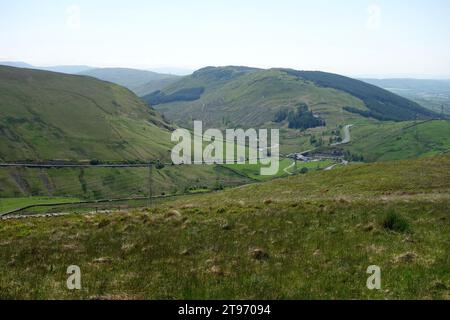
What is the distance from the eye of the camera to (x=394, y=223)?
23.1 meters

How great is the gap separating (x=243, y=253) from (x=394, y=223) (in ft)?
31.2

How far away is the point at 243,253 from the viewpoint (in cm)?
1844

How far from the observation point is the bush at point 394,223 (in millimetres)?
22750

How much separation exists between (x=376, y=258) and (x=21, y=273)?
13.6 m

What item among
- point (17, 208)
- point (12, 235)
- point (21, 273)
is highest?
point (21, 273)

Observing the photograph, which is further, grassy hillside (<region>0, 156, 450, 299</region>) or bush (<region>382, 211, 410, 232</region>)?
bush (<region>382, 211, 410, 232</region>)

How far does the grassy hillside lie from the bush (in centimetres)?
5

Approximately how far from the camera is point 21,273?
627 inches

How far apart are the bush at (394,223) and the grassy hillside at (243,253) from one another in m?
0.05

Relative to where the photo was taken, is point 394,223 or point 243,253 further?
point 394,223

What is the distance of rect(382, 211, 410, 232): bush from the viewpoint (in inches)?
896
